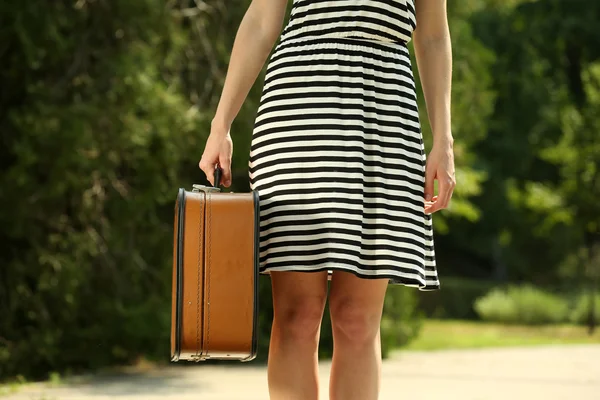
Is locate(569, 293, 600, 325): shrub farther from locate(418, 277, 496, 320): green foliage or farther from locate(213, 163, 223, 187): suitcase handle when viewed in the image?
locate(213, 163, 223, 187): suitcase handle

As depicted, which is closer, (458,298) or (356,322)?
(356,322)

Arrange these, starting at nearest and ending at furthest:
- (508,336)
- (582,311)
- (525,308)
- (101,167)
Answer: (101,167), (508,336), (582,311), (525,308)

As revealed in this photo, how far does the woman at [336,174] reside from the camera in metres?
2.56

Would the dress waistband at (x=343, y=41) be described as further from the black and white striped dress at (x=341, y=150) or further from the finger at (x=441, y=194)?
the finger at (x=441, y=194)

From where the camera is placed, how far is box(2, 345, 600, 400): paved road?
18.2ft

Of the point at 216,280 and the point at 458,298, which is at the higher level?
the point at 216,280

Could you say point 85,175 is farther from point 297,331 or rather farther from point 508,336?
point 508,336

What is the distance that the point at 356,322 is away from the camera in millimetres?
2623

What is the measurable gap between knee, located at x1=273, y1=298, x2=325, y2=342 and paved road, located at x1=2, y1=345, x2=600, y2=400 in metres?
2.56

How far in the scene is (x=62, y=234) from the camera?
6.22m

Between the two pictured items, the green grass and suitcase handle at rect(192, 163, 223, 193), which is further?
the green grass

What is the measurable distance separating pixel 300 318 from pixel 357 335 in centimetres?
16

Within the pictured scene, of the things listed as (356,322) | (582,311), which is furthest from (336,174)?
(582,311)

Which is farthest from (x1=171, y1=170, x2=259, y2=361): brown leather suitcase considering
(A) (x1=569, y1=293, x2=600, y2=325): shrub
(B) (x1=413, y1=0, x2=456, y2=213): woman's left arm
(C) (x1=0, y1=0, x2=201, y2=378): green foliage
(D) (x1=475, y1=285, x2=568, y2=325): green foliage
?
(D) (x1=475, y1=285, x2=568, y2=325): green foliage
